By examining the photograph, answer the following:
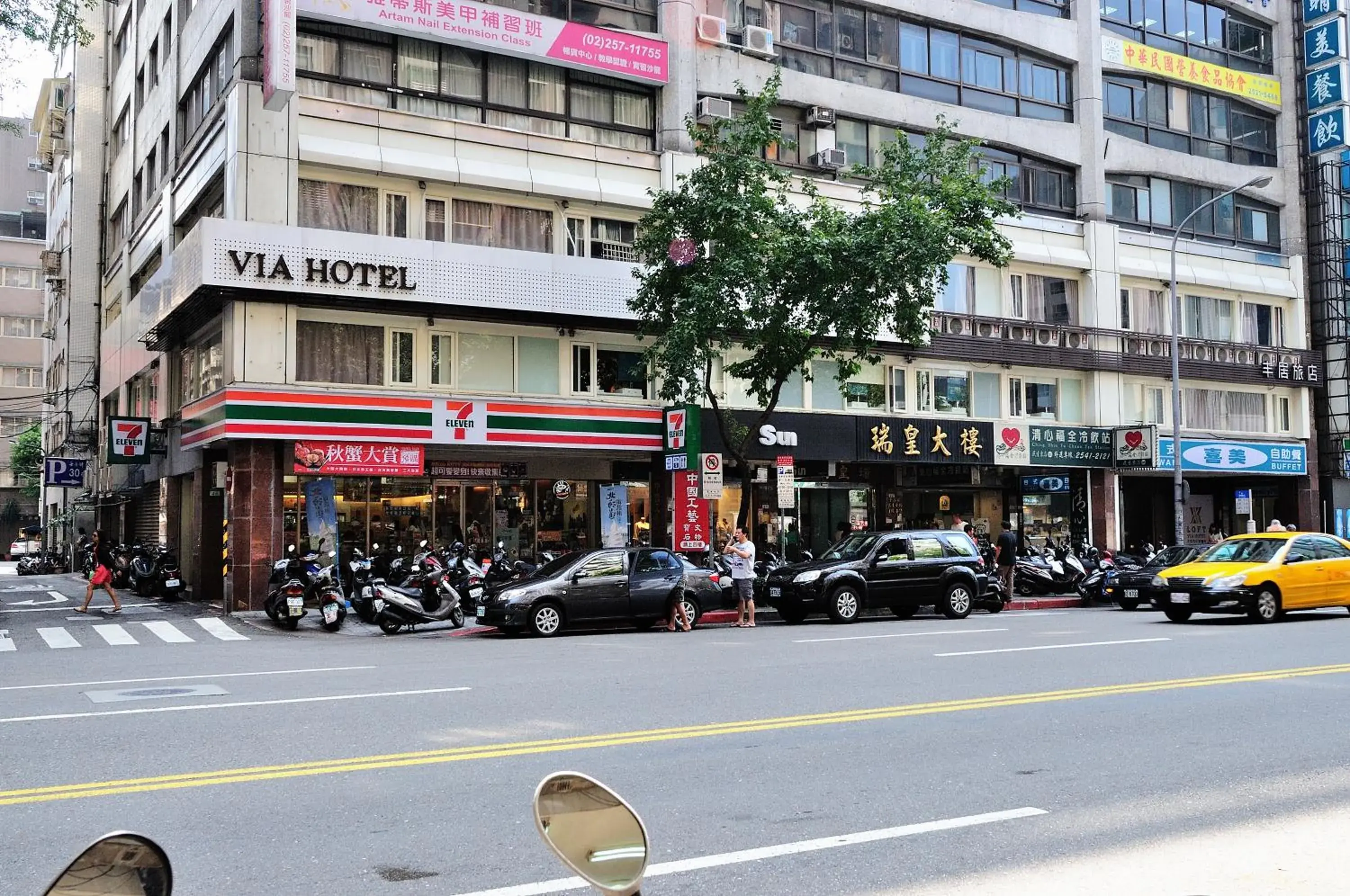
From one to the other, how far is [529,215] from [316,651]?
12548 millimetres

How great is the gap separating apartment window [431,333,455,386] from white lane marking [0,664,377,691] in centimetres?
1156

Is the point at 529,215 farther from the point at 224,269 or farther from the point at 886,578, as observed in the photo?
the point at 886,578

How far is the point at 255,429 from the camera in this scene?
72.1 ft

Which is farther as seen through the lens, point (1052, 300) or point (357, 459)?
A: point (1052, 300)

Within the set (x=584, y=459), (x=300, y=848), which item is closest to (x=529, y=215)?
(x=584, y=459)

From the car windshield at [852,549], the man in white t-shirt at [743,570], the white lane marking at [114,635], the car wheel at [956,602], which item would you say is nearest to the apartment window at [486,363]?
the man in white t-shirt at [743,570]

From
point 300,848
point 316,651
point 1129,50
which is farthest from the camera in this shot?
point 1129,50

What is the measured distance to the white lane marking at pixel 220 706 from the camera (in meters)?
9.55

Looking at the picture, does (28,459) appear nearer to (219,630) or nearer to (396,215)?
(396,215)

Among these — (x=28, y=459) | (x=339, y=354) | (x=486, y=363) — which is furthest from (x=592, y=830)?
(x=28, y=459)

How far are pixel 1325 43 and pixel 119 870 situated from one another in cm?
4199

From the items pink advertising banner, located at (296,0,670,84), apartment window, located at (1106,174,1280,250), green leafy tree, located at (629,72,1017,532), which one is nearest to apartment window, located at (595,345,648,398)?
green leafy tree, located at (629,72,1017,532)

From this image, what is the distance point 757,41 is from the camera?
1079 inches

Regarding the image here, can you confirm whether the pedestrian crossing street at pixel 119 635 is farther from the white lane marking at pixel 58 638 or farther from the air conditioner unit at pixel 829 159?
the air conditioner unit at pixel 829 159
